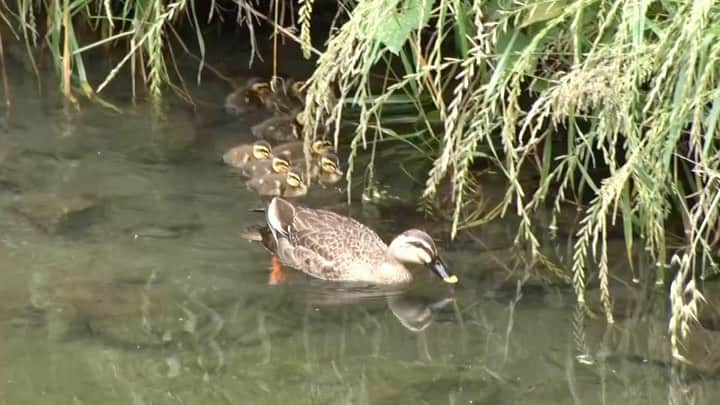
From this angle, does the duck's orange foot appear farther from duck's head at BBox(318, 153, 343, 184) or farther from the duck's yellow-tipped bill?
duck's head at BBox(318, 153, 343, 184)

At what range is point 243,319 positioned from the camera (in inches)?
179

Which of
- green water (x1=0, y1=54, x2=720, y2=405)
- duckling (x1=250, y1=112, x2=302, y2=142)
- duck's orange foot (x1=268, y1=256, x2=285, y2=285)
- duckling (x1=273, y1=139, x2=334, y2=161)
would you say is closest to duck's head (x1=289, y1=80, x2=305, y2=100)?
duckling (x1=250, y1=112, x2=302, y2=142)

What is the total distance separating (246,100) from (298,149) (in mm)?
584

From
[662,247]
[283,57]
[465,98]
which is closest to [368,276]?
[465,98]

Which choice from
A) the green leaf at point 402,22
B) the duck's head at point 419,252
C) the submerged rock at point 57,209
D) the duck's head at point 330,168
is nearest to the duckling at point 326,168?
the duck's head at point 330,168

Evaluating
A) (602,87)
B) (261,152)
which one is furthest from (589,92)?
(261,152)

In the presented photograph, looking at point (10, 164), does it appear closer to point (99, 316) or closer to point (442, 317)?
point (99, 316)

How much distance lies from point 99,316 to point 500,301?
138cm

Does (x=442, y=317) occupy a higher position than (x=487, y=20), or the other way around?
(x=487, y=20)

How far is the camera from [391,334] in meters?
4.57

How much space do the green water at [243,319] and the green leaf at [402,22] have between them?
0.93 metres

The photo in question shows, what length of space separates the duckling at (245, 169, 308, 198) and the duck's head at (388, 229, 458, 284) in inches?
29.2

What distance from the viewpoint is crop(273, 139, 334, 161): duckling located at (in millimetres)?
5762

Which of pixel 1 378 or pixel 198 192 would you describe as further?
pixel 198 192
